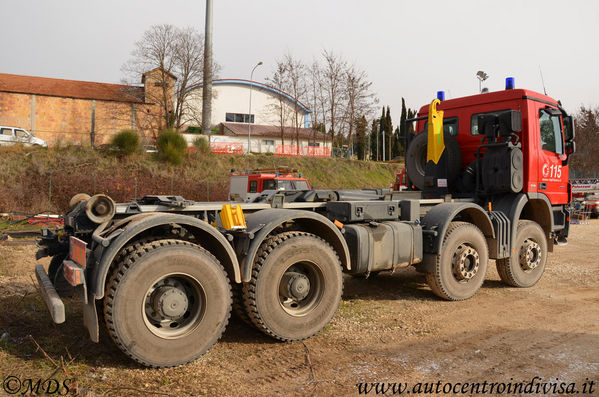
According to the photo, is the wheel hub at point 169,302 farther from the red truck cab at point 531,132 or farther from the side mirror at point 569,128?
the side mirror at point 569,128

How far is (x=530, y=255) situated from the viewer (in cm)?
755

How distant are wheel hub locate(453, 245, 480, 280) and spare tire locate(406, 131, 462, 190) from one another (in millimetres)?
1533

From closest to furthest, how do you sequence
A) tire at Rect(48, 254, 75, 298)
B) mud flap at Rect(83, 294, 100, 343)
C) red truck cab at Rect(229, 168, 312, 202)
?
1. mud flap at Rect(83, 294, 100, 343)
2. tire at Rect(48, 254, 75, 298)
3. red truck cab at Rect(229, 168, 312, 202)

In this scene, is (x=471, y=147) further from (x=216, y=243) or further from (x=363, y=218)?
(x=216, y=243)

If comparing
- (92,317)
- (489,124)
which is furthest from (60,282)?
(489,124)

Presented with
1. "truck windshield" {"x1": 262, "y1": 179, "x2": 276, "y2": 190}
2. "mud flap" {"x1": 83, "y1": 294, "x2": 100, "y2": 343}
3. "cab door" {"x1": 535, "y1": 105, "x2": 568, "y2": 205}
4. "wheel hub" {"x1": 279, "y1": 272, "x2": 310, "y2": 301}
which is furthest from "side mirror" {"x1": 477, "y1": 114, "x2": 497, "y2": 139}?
"truck windshield" {"x1": 262, "y1": 179, "x2": 276, "y2": 190}

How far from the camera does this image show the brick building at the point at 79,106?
35.4m

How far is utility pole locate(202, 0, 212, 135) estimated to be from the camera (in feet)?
122

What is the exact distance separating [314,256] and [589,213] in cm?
1986

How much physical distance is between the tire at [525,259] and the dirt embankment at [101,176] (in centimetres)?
2018

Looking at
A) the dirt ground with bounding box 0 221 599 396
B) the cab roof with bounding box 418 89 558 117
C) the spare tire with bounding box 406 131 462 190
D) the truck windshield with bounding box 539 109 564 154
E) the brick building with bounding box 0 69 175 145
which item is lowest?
the dirt ground with bounding box 0 221 599 396

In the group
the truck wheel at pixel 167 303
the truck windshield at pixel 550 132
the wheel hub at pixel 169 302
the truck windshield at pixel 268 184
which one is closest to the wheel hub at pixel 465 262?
the truck windshield at pixel 550 132

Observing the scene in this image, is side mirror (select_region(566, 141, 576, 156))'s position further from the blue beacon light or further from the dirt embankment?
the dirt embankment

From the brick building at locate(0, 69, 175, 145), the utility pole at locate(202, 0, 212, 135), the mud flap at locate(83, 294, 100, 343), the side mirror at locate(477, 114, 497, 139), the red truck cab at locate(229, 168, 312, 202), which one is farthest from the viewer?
the utility pole at locate(202, 0, 212, 135)
